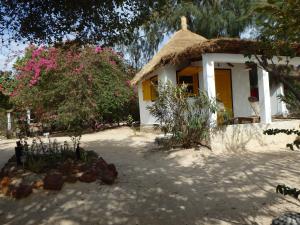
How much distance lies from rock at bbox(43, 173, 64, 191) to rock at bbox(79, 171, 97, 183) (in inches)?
15.0

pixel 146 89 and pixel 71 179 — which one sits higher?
pixel 146 89

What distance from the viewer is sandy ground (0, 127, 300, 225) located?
535 centimetres

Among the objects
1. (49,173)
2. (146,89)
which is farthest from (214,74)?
(49,173)

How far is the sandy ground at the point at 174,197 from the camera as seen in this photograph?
17.5ft

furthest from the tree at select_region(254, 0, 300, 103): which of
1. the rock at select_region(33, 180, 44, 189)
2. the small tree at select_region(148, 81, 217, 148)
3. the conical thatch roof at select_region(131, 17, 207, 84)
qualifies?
the conical thatch roof at select_region(131, 17, 207, 84)

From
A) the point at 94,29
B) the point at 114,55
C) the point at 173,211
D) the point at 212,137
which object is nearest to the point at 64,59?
the point at 114,55

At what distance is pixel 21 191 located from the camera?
6402mm

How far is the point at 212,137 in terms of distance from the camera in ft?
34.5

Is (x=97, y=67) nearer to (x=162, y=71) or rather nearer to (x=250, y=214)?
(x=162, y=71)

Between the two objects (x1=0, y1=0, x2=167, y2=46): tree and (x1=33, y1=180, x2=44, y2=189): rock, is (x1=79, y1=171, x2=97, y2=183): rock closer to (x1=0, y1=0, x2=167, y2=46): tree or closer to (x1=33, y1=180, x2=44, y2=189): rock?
(x1=33, y1=180, x2=44, y2=189): rock

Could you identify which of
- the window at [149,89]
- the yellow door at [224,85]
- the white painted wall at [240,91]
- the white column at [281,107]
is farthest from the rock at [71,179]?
the white column at [281,107]

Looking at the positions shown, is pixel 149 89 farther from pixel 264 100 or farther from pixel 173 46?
pixel 264 100

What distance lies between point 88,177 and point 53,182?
66 cm

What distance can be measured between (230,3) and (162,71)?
1315cm
